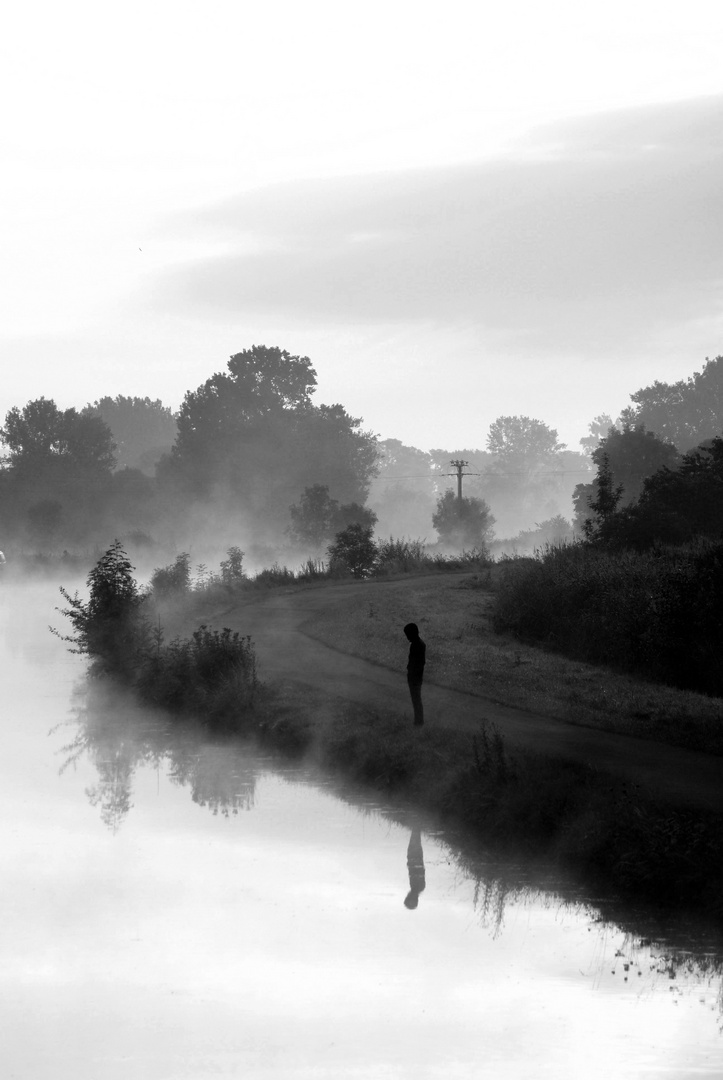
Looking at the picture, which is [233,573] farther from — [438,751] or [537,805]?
[537,805]

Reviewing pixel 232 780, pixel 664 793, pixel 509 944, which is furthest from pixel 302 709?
pixel 509 944

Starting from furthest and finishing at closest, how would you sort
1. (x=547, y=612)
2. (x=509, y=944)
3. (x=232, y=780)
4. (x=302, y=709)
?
(x=547, y=612) < (x=302, y=709) < (x=232, y=780) < (x=509, y=944)

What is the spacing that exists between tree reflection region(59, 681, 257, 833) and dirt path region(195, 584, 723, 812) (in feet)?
8.54

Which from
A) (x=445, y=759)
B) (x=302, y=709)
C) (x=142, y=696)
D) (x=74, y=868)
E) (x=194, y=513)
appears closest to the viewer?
(x=74, y=868)

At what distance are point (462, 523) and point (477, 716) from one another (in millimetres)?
85533

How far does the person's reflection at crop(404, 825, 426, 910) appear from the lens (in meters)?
14.8

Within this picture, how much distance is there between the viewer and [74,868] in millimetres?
16109

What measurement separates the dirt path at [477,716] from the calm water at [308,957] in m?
2.35

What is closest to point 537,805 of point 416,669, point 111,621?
point 416,669

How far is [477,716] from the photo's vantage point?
22656 mm

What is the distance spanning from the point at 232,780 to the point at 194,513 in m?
102

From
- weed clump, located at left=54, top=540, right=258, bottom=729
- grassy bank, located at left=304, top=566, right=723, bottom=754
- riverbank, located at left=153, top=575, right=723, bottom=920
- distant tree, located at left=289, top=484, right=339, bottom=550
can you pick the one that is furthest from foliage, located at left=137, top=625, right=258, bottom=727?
distant tree, located at left=289, top=484, right=339, bottom=550

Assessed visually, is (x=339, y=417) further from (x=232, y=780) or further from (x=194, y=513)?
(x=232, y=780)

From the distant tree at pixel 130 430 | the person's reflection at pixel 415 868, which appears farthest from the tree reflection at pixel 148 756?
the distant tree at pixel 130 430
